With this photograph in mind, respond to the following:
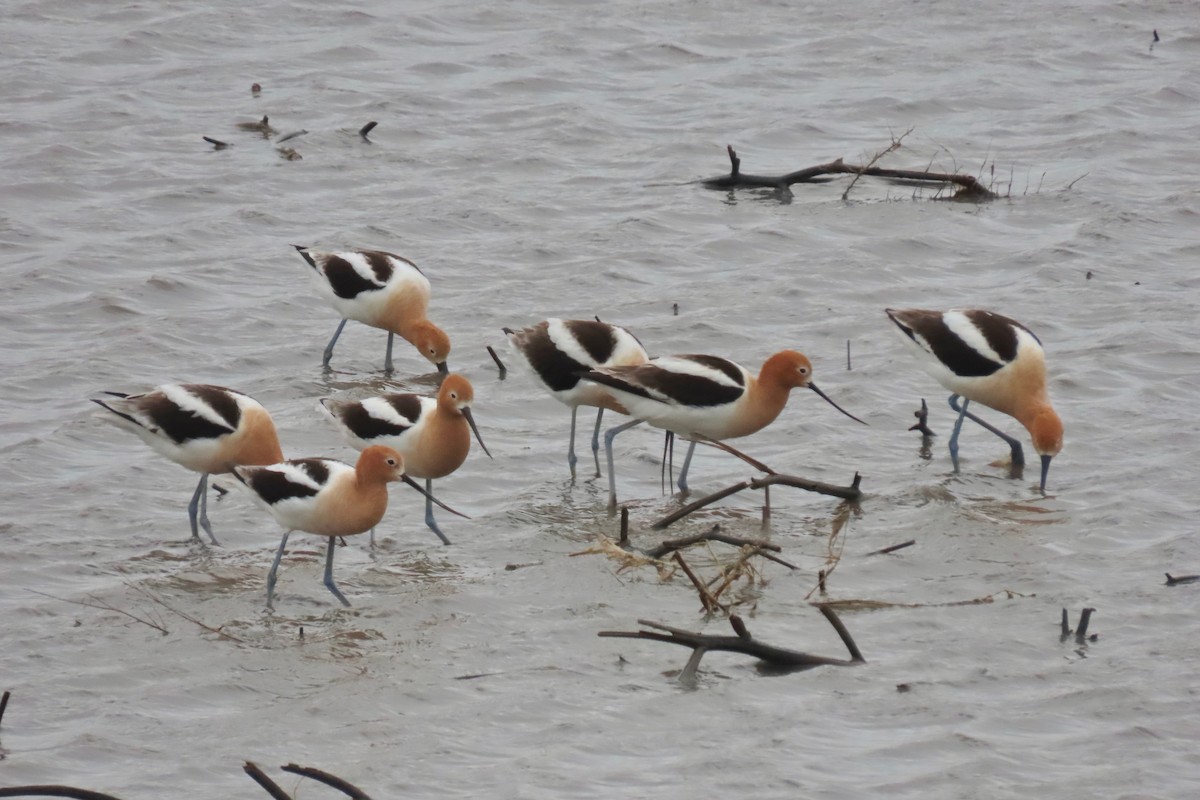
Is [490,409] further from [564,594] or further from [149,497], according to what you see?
[564,594]

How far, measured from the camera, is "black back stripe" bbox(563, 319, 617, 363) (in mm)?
9297

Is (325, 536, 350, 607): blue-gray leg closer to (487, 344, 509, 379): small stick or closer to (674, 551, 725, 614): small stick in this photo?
(674, 551, 725, 614): small stick

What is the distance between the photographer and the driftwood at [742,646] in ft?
20.4

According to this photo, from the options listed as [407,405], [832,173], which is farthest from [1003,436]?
[832,173]

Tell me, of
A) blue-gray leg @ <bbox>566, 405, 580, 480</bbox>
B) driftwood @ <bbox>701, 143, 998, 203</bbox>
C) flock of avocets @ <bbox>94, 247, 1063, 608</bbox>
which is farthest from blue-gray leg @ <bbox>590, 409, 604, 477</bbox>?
driftwood @ <bbox>701, 143, 998, 203</bbox>

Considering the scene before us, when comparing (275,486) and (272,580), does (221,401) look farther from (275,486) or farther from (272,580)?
(272,580)

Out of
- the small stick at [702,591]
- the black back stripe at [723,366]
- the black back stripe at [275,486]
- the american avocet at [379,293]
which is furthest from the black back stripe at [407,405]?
the american avocet at [379,293]

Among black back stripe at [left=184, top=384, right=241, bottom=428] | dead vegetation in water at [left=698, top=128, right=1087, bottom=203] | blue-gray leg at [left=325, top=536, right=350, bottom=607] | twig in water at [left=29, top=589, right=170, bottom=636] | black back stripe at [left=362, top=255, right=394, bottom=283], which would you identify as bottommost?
twig in water at [left=29, top=589, right=170, bottom=636]

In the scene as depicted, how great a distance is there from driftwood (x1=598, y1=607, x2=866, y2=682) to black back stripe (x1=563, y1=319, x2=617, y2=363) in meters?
2.96

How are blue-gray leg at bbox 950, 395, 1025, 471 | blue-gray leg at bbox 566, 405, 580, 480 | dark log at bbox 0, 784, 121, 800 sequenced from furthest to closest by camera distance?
blue-gray leg at bbox 950, 395, 1025, 471 → blue-gray leg at bbox 566, 405, 580, 480 → dark log at bbox 0, 784, 121, 800

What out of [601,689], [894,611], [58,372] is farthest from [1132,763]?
[58,372]

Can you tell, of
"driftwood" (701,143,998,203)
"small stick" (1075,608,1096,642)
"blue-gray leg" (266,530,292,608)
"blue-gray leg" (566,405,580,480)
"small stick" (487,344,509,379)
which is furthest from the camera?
"driftwood" (701,143,998,203)

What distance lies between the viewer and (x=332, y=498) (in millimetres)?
7430

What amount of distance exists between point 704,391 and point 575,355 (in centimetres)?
82
